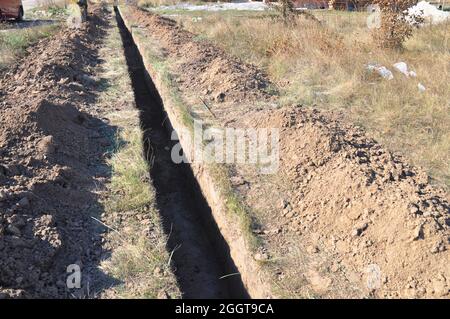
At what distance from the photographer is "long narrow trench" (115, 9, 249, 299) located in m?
4.33

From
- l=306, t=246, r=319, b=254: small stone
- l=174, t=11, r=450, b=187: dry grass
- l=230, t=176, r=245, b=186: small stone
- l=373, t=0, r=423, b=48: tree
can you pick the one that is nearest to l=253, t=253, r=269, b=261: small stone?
l=306, t=246, r=319, b=254: small stone

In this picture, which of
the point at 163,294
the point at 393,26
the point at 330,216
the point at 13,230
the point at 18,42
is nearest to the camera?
the point at 163,294

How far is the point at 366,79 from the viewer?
791cm

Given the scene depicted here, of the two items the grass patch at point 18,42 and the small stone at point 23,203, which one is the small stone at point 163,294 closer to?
the small stone at point 23,203

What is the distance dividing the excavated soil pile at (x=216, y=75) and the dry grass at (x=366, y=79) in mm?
454

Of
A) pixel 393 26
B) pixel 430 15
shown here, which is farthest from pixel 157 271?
pixel 430 15

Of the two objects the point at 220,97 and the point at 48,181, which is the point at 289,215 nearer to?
the point at 48,181

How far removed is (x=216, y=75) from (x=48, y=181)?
13.5ft

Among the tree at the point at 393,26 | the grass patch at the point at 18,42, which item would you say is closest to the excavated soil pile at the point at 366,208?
the tree at the point at 393,26

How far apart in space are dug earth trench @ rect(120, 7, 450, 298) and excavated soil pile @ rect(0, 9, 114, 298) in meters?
1.42

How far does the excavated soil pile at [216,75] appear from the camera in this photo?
7.32 m

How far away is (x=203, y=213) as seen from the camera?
5.43 meters

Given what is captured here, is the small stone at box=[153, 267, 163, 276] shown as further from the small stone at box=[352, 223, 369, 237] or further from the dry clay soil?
the small stone at box=[352, 223, 369, 237]
